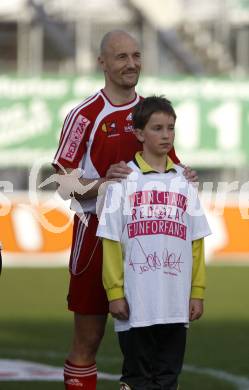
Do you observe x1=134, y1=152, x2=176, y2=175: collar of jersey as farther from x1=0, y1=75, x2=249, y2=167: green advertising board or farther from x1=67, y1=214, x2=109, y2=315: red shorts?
x1=0, y1=75, x2=249, y2=167: green advertising board

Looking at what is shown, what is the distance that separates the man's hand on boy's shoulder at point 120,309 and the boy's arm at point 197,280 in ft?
1.10


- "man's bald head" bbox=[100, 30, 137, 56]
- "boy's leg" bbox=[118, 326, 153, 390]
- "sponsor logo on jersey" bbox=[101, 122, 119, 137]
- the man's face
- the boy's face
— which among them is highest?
"man's bald head" bbox=[100, 30, 137, 56]

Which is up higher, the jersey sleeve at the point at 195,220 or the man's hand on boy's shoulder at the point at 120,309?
the jersey sleeve at the point at 195,220

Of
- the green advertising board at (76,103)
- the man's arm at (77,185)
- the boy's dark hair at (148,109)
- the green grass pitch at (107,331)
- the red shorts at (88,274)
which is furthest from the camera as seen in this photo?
the green advertising board at (76,103)

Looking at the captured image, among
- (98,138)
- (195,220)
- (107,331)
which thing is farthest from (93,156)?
(107,331)

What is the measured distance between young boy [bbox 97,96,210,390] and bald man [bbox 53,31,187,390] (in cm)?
41

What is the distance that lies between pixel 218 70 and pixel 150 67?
3346 millimetres

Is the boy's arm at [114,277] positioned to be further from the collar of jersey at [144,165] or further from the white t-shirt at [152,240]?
the collar of jersey at [144,165]

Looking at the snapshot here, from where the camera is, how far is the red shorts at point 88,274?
6758 mm

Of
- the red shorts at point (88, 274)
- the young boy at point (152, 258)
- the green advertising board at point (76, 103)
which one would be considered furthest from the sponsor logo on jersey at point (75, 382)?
the green advertising board at point (76, 103)

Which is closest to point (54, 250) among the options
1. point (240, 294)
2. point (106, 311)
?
point (240, 294)

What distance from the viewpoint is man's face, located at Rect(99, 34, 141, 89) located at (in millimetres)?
6656

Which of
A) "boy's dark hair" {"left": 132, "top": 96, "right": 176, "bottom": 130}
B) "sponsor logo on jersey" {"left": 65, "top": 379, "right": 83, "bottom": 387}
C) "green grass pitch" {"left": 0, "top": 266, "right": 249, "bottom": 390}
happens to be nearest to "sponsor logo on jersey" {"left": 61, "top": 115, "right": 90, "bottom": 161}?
"boy's dark hair" {"left": 132, "top": 96, "right": 176, "bottom": 130}

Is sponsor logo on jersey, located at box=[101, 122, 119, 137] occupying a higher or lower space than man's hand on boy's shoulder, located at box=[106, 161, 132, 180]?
higher
